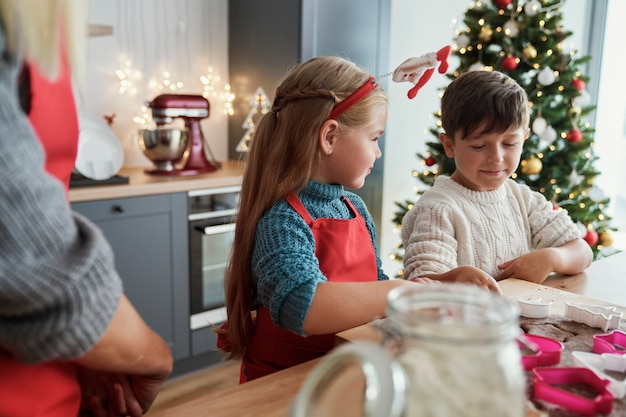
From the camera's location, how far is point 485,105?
1491 millimetres

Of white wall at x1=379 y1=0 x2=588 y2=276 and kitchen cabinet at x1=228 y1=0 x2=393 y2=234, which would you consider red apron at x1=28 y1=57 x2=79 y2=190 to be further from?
white wall at x1=379 y1=0 x2=588 y2=276

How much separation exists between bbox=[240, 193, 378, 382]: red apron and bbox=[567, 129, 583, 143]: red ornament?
194cm

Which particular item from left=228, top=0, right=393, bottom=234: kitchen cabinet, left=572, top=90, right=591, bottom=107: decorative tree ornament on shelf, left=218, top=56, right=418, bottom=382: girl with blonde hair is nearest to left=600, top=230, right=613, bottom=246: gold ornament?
left=572, top=90, right=591, bottom=107: decorative tree ornament on shelf

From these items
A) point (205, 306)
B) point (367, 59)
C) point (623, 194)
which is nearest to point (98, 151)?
point (205, 306)

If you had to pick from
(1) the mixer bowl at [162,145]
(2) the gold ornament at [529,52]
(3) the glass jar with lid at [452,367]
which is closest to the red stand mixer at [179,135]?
(1) the mixer bowl at [162,145]

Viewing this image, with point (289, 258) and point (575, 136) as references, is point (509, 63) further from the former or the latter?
point (289, 258)

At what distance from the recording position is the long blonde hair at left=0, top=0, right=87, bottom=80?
1.70 ft

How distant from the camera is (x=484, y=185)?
1.58m

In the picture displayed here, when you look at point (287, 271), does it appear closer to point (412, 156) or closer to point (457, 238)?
point (457, 238)

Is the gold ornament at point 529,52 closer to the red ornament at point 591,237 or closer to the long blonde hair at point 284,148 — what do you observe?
the red ornament at point 591,237

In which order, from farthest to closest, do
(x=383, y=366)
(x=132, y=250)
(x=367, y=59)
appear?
(x=367, y=59) < (x=132, y=250) < (x=383, y=366)

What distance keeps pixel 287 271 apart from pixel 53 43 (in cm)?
54

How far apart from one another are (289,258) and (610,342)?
500mm

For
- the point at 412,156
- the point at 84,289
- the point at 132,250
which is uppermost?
the point at 84,289
